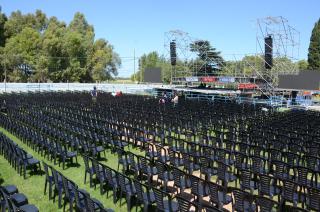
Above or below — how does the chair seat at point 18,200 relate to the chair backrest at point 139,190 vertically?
below

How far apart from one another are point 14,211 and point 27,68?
60186mm

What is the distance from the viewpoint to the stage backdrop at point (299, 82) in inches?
1200

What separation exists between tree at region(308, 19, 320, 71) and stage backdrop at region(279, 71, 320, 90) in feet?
90.3

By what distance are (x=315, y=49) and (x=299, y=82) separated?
98.1 ft

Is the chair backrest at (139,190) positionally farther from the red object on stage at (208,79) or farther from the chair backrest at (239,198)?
the red object on stage at (208,79)

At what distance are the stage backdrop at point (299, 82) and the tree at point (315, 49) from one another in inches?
1083

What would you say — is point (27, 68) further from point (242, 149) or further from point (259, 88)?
point (242, 149)

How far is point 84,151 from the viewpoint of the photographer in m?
11.9

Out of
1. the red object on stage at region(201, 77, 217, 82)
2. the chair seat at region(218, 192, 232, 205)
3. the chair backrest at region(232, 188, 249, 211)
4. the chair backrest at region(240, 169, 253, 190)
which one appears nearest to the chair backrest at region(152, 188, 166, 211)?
the chair seat at region(218, 192, 232, 205)

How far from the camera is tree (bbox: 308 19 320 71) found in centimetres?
5622

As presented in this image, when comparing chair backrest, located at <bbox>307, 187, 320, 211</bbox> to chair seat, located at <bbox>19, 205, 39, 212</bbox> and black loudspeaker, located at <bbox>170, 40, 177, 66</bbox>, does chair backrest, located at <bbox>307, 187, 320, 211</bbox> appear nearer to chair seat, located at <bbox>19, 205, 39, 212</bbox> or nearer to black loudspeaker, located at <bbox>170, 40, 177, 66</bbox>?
chair seat, located at <bbox>19, 205, 39, 212</bbox>

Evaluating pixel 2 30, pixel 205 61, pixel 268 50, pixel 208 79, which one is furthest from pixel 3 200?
pixel 2 30

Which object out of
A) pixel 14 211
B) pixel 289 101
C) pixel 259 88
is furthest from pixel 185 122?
pixel 259 88

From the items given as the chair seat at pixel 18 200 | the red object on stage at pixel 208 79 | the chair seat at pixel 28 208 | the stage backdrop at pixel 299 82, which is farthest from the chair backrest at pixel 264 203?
the red object on stage at pixel 208 79
